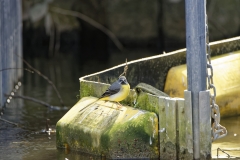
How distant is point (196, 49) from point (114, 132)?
4.48 feet

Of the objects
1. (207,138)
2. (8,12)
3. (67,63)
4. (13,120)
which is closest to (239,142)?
(207,138)

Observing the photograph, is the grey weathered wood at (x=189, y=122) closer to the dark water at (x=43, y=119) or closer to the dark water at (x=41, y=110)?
the dark water at (x=43, y=119)

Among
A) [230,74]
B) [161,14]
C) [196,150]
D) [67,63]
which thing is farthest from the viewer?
[161,14]

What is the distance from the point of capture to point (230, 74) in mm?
11016

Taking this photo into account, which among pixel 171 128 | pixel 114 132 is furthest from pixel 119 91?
pixel 171 128

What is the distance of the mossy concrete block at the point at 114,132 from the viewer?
8.10 meters

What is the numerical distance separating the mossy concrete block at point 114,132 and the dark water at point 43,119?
0.20 m

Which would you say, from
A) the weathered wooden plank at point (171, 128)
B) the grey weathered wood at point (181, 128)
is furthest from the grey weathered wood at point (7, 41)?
the grey weathered wood at point (181, 128)

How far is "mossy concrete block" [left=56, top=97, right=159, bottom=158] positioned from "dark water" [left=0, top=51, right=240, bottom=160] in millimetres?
201

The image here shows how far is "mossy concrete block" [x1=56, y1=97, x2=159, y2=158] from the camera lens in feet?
26.6

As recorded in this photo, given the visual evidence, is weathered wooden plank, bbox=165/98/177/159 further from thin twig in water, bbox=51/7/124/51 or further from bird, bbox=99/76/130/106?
thin twig in water, bbox=51/7/124/51

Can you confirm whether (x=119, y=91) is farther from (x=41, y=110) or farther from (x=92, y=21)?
(x=92, y=21)

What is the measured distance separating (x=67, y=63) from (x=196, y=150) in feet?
40.3

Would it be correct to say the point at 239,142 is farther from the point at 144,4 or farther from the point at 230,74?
the point at 144,4
